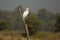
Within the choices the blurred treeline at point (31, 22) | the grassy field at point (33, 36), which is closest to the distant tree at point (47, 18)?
the blurred treeline at point (31, 22)

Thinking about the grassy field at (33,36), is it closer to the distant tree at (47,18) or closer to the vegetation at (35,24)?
the vegetation at (35,24)

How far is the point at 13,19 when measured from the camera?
10773mm

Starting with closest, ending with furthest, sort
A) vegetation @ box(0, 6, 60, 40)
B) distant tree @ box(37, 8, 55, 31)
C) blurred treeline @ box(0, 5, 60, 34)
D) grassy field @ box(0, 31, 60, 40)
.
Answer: grassy field @ box(0, 31, 60, 40), vegetation @ box(0, 6, 60, 40), blurred treeline @ box(0, 5, 60, 34), distant tree @ box(37, 8, 55, 31)

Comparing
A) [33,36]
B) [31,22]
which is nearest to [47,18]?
[31,22]

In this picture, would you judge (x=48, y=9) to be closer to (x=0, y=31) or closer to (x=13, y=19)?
(x=13, y=19)

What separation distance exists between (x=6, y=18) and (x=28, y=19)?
84.7 inches

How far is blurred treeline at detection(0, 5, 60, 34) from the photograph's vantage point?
31.0 feet

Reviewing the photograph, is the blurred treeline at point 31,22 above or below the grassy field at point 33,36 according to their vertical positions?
above

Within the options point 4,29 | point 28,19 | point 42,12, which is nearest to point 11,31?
point 4,29

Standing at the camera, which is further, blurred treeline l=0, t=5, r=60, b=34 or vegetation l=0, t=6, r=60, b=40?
blurred treeline l=0, t=5, r=60, b=34

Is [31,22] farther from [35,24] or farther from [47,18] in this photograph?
[47,18]

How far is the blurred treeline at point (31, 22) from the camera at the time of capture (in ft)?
31.0

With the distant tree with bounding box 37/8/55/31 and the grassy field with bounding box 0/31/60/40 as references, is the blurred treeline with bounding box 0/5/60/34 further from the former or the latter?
the grassy field with bounding box 0/31/60/40

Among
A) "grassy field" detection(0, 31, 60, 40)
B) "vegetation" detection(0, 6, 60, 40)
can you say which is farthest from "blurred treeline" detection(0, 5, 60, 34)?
"grassy field" detection(0, 31, 60, 40)
